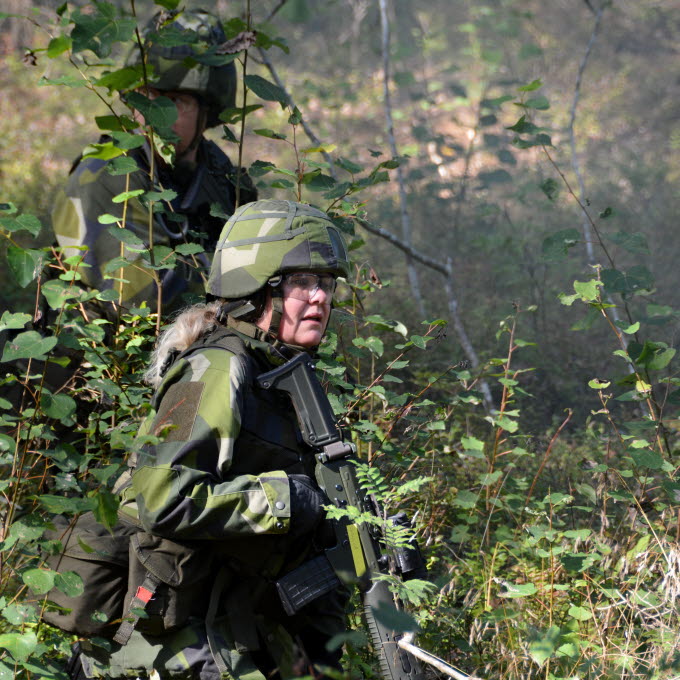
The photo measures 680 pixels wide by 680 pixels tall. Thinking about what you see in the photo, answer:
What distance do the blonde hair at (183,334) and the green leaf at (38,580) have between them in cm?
71

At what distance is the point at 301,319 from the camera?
9.11 feet

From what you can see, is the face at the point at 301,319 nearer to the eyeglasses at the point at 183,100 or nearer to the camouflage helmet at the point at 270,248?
the camouflage helmet at the point at 270,248

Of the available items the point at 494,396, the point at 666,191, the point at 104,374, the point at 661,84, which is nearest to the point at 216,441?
the point at 104,374

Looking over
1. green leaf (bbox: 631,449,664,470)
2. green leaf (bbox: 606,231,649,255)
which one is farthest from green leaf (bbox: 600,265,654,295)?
green leaf (bbox: 631,449,664,470)

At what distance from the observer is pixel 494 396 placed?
21.5ft

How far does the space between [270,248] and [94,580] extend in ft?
3.93

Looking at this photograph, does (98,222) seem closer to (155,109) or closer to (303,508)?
(155,109)

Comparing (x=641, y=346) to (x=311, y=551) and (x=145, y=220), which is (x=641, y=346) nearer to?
(x=311, y=551)

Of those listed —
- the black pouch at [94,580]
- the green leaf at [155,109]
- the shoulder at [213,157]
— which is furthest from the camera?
the shoulder at [213,157]

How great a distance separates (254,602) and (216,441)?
0.55m

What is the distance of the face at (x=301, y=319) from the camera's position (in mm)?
2768

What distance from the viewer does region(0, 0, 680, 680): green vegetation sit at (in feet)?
9.23

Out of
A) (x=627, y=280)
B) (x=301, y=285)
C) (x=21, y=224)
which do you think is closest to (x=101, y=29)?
(x=21, y=224)

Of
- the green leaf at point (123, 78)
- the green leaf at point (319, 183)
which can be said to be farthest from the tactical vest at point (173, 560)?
the green leaf at point (319, 183)
